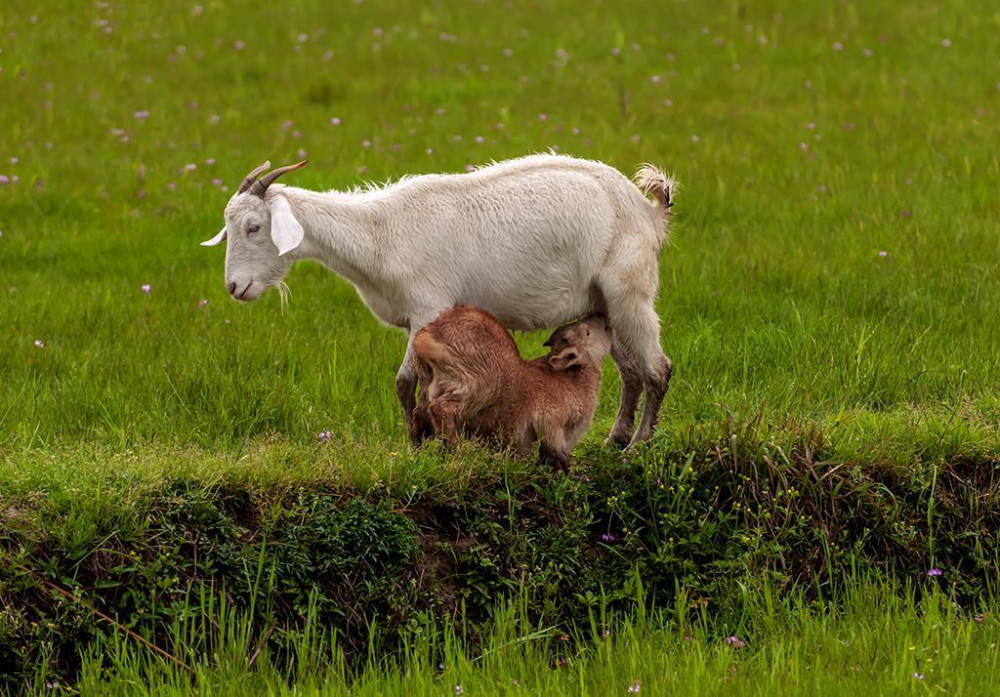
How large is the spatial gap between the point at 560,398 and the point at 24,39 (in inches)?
402

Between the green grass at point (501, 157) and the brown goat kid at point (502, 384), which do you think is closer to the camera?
the brown goat kid at point (502, 384)

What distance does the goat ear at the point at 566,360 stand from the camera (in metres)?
6.01

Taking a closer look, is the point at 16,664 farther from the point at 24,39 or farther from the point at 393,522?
the point at 24,39

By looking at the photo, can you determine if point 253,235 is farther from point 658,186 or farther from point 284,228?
point 658,186

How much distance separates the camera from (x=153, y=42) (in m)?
14.6

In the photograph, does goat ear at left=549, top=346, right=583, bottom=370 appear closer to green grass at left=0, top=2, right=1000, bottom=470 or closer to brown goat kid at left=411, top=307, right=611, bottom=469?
brown goat kid at left=411, top=307, right=611, bottom=469

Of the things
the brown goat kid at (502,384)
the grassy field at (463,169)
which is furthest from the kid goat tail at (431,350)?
the grassy field at (463,169)

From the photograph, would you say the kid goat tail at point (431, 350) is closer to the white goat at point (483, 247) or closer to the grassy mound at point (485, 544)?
the white goat at point (483, 247)

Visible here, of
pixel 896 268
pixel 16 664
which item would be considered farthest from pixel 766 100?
pixel 16 664

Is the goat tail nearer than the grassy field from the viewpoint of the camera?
No

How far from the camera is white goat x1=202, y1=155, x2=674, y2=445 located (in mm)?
5895

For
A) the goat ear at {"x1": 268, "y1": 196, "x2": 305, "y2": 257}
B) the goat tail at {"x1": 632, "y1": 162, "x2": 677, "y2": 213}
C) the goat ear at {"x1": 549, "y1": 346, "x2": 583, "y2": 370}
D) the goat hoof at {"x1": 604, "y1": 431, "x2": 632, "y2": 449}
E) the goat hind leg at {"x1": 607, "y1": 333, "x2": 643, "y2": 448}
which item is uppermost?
the goat ear at {"x1": 268, "y1": 196, "x2": 305, "y2": 257}

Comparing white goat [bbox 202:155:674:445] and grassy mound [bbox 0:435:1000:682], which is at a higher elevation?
white goat [bbox 202:155:674:445]

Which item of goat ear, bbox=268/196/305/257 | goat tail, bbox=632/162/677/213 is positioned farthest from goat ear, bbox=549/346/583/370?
goat ear, bbox=268/196/305/257
